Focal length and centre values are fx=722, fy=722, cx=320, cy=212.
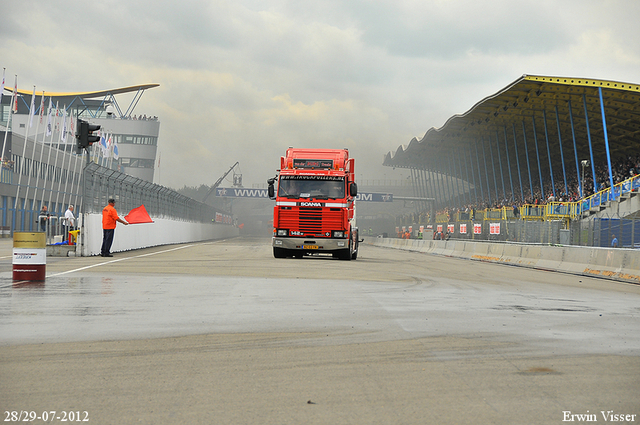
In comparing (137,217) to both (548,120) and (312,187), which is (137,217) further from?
(548,120)

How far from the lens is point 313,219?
24.2 metres

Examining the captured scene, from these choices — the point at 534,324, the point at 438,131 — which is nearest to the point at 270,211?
the point at 438,131

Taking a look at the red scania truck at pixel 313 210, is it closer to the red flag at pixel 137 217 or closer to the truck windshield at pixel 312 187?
the truck windshield at pixel 312 187

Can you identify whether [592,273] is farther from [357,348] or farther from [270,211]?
[270,211]

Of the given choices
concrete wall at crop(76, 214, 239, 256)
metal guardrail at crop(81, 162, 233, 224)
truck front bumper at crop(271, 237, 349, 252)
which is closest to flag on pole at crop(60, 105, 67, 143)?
concrete wall at crop(76, 214, 239, 256)

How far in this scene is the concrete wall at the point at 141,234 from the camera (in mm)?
24453

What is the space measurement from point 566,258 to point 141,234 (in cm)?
2015

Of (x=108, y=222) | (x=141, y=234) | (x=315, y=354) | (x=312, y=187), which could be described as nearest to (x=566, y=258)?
(x=312, y=187)

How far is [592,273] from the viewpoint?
1931 cm

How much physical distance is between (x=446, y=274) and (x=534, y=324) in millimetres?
9427

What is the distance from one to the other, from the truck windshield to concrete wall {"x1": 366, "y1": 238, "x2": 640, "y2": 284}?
661 cm

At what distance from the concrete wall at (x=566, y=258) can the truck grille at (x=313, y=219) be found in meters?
6.45

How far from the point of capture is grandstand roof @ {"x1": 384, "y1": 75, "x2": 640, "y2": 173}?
45875 millimetres

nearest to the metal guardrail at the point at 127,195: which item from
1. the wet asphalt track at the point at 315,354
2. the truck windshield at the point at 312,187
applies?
the truck windshield at the point at 312,187
